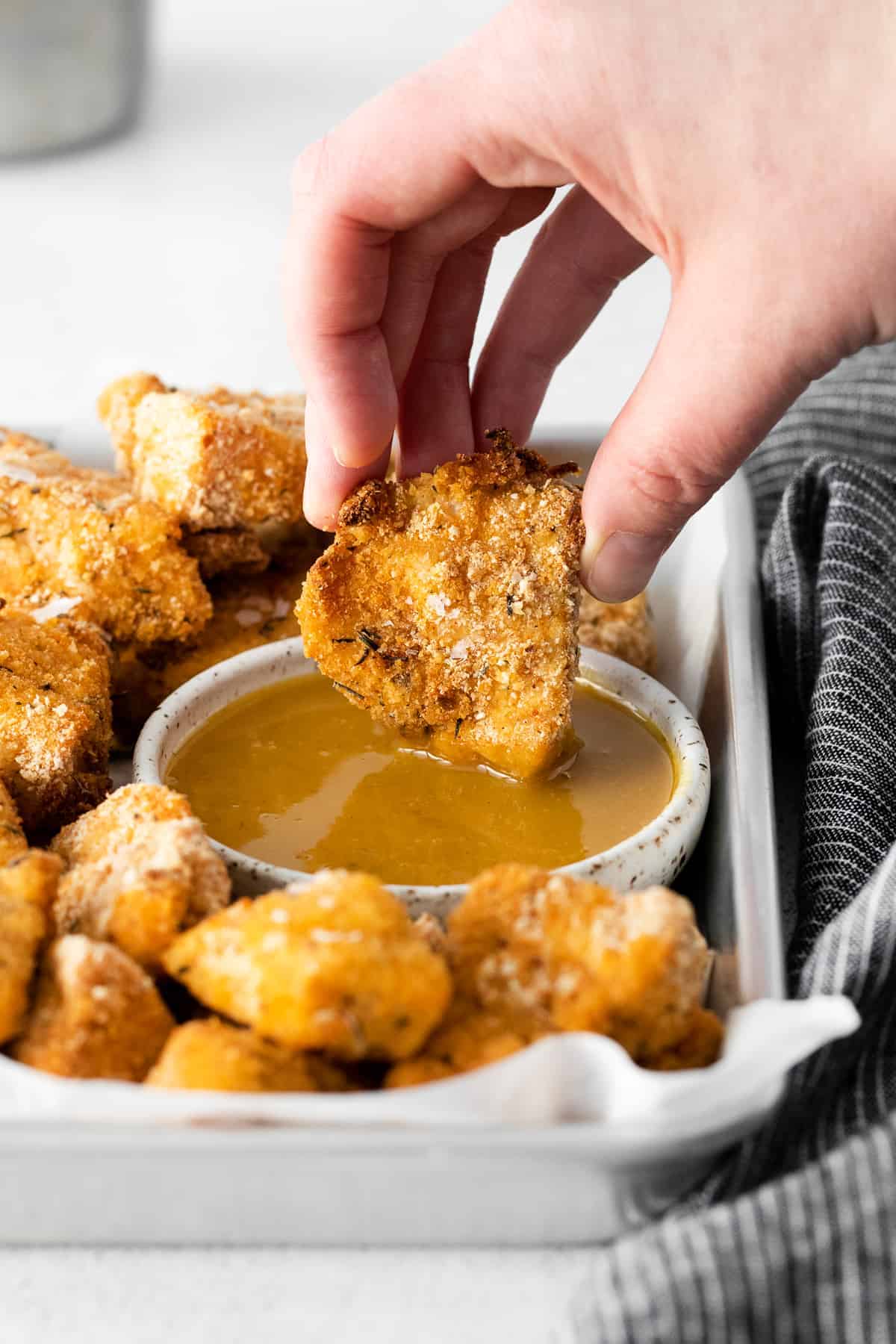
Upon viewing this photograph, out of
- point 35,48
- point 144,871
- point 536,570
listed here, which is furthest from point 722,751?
point 35,48

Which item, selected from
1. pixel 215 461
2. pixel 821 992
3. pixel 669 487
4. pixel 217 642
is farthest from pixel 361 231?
pixel 821 992

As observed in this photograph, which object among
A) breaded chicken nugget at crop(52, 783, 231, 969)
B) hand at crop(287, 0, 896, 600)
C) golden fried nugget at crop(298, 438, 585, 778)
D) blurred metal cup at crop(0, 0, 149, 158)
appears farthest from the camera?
blurred metal cup at crop(0, 0, 149, 158)

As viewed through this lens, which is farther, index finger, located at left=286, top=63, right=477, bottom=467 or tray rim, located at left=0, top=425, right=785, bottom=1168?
index finger, located at left=286, top=63, right=477, bottom=467

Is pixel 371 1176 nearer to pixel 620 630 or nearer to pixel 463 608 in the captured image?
pixel 463 608

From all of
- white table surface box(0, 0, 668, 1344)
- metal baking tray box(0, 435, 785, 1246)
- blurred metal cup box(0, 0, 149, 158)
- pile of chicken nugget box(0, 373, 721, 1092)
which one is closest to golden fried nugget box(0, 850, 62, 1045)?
pile of chicken nugget box(0, 373, 721, 1092)

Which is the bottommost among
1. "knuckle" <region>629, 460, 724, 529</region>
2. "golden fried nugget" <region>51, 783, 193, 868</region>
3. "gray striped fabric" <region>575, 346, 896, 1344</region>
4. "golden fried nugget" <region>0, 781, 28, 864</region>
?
"gray striped fabric" <region>575, 346, 896, 1344</region>

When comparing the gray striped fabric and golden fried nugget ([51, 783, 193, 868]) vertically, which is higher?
golden fried nugget ([51, 783, 193, 868])

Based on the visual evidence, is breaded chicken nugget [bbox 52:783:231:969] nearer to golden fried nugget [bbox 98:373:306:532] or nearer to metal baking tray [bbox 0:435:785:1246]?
metal baking tray [bbox 0:435:785:1246]

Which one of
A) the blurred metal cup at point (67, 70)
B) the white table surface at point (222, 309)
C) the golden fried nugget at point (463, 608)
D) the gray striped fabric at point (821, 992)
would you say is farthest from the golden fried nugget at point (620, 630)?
the blurred metal cup at point (67, 70)

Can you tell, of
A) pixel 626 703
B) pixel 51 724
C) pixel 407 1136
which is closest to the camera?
pixel 407 1136
